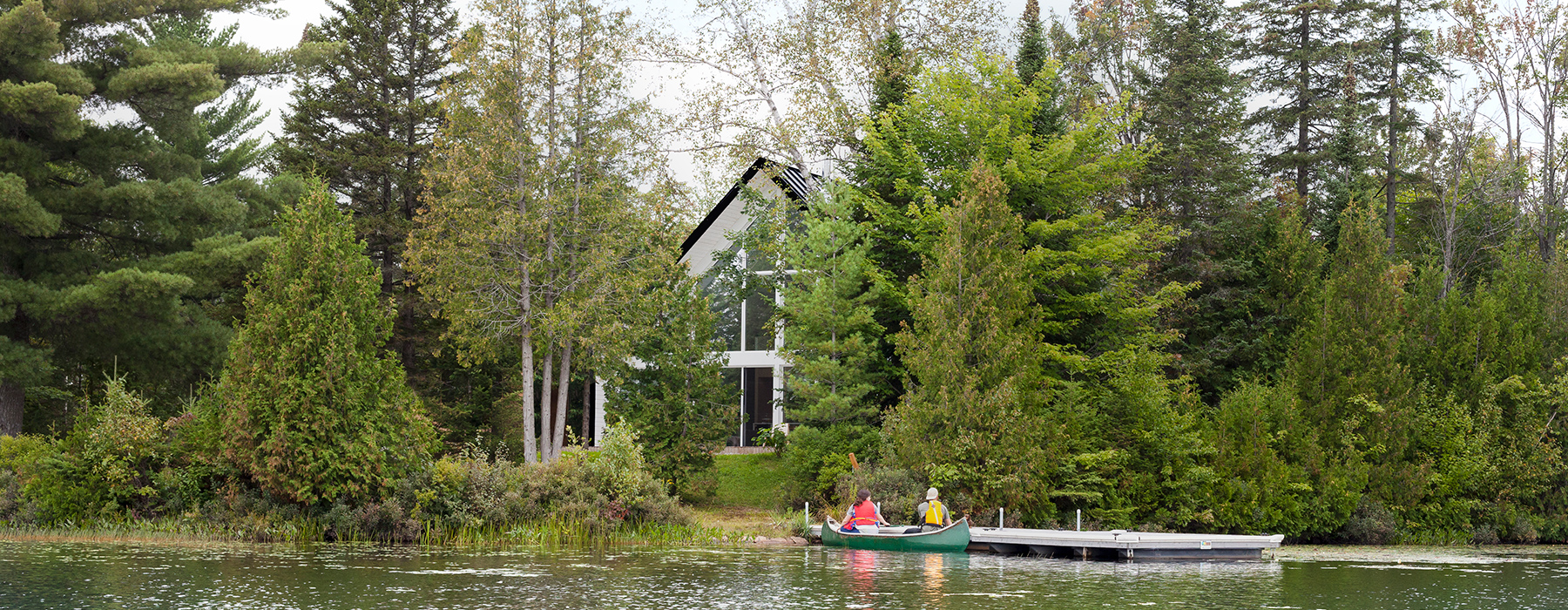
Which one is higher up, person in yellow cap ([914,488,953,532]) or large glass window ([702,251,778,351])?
large glass window ([702,251,778,351])

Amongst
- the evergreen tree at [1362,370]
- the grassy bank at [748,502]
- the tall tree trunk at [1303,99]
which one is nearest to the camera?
the grassy bank at [748,502]

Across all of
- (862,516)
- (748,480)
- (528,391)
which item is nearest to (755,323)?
(748,480)

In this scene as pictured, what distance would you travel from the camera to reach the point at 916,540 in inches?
893

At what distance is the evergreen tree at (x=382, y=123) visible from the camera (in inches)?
1368

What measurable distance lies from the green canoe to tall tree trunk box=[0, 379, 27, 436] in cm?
1938

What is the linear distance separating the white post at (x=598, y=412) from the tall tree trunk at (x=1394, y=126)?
2392 centimetres

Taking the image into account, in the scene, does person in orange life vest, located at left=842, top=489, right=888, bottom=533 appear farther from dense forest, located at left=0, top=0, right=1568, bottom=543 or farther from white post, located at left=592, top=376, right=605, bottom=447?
white post, located at left=592, top=376, right=605, bottom=447

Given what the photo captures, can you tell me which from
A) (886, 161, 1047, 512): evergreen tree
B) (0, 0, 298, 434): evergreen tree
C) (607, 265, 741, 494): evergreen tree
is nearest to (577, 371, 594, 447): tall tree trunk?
(607, 265, 741, 494): evergreen tree

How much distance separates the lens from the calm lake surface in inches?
557

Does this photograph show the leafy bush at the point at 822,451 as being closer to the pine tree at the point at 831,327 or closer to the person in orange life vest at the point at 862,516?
the pine tree at the point at 831,327

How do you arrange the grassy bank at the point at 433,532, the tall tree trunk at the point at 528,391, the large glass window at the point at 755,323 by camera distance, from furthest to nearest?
the large glass window at the point at 755,323 < the tall tree trunk at the point at 528,391 < the grassy bank at the point at 433,532

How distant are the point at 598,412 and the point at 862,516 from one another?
16.8 metres

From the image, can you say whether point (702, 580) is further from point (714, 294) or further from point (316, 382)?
point (714, 294)

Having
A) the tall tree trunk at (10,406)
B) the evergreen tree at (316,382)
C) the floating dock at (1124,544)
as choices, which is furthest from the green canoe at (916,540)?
the tall tree trunk at (10,406)
